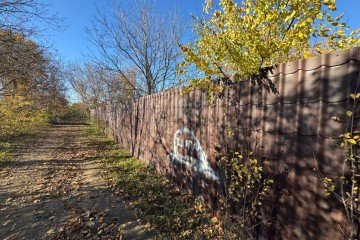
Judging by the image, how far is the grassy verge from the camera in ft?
14.1

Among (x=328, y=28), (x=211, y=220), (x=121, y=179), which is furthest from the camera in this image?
(x=121, y=179)

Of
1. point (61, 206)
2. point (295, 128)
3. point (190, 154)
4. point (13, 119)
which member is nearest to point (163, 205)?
point (190, 154)

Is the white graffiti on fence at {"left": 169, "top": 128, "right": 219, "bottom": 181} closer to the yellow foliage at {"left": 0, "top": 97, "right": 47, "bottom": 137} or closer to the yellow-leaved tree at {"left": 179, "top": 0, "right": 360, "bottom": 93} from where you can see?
the yellow-leaved tree at {"left": 179, "top": 0, "right": 360, "bottom": 93}

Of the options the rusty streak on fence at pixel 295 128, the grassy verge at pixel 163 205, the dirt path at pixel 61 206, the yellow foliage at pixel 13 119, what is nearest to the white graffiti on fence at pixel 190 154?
the rusty streak on fence at pixel 295 128

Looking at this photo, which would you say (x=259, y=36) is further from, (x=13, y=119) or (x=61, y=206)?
(x=13, y=119)

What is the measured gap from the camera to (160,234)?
424cm

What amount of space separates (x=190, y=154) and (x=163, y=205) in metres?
1.14

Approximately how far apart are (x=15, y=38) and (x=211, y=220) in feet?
31.2

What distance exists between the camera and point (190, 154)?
584 centimetres

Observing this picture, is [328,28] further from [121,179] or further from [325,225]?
[121,179]

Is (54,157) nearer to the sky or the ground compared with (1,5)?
nearer to the ground

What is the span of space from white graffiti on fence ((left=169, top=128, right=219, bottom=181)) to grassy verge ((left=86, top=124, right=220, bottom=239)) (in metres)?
0.60

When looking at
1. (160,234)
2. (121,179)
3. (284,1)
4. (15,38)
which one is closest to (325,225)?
(160,234)

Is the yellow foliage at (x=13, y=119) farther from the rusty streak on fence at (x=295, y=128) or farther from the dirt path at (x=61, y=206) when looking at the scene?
the rusty streak on fence at (x=295, y=128)
